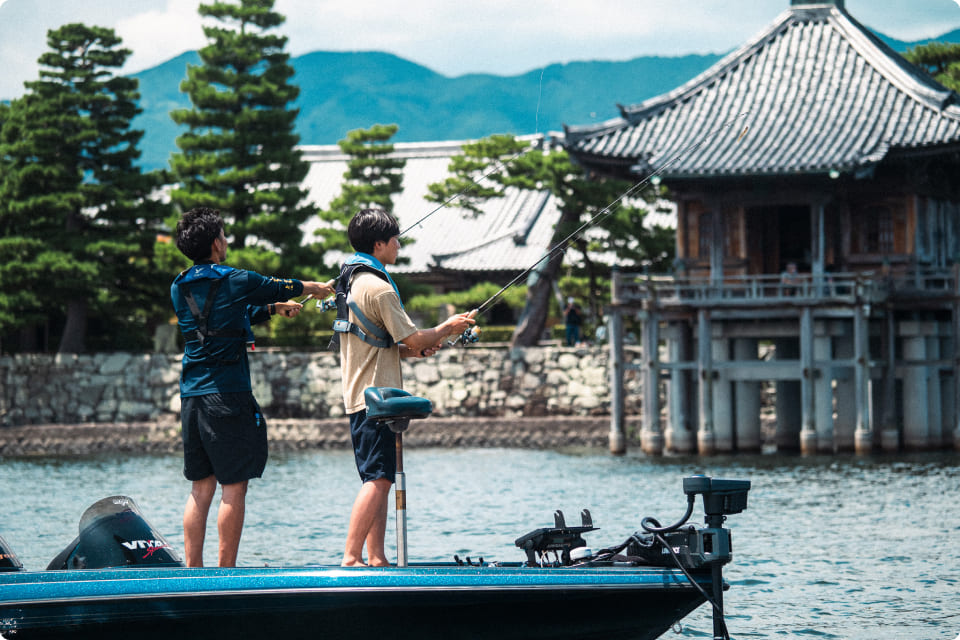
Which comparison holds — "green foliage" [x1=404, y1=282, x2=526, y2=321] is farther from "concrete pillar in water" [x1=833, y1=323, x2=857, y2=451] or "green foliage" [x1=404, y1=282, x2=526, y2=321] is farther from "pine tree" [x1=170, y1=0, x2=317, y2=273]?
"concrete pillar in water" [x1=833, y1=323, x2=857, y2=451]

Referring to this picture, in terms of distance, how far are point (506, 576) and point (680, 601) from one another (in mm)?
753

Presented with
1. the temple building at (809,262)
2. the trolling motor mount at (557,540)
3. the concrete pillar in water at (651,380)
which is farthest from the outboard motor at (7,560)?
the concrete pillar in water at (651,380)

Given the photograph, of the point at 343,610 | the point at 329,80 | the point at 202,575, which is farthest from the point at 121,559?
the point at 329,80

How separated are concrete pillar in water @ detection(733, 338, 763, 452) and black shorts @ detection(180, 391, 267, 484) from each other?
53.6ft

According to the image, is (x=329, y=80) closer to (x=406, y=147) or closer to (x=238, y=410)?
(x=406, y=147)

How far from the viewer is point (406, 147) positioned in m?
41.6

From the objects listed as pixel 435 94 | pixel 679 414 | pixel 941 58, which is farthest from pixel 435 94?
pixel 679 414

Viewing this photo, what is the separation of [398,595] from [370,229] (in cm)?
157

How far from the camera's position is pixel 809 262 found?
22.9 m

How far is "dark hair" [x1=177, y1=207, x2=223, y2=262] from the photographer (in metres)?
6.21

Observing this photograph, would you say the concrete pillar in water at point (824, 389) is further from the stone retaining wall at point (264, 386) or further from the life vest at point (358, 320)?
the life vest at point (358, 320)

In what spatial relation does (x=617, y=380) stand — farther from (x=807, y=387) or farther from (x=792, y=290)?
(x=807, y=387)

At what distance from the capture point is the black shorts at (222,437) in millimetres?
6121

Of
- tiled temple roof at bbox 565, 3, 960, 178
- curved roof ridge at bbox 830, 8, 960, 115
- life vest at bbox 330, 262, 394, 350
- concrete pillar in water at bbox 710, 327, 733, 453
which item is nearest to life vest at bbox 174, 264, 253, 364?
→ life vest at bbox 330, 262, 394, 350
